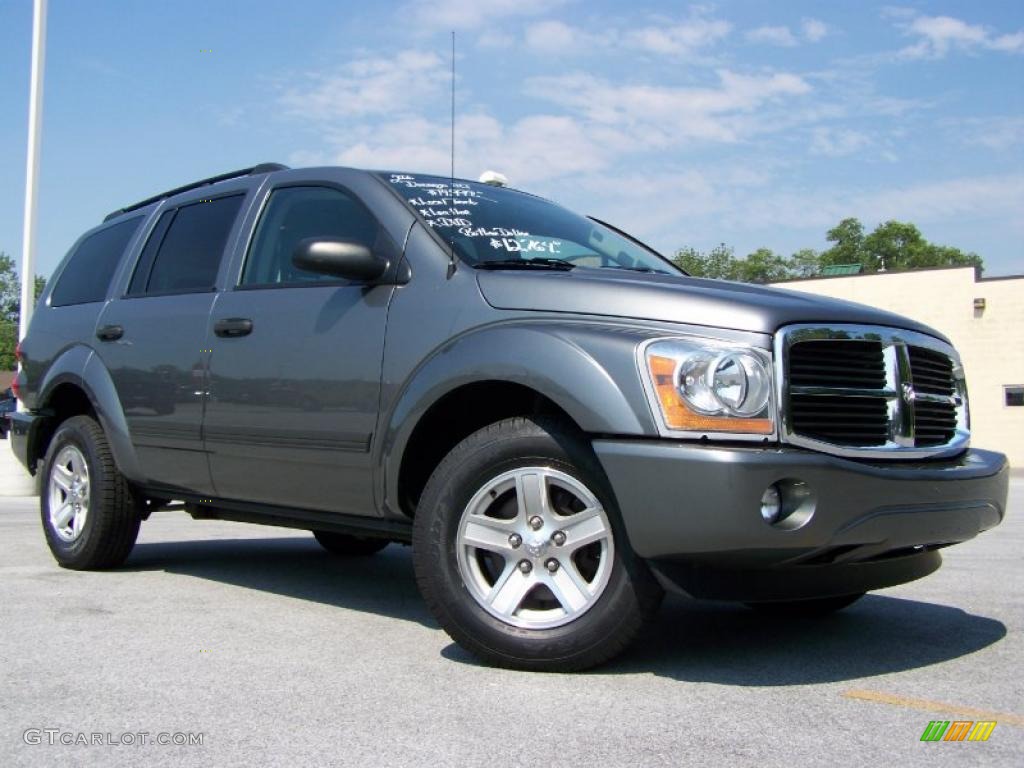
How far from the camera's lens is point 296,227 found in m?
5.13

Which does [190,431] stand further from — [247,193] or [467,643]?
[467,643]

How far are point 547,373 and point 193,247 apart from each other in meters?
2.69

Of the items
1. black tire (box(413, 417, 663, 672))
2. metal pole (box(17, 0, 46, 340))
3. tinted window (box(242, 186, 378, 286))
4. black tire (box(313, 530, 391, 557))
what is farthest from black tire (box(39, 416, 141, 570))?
metal pole (box(17, 0, 46, 340))

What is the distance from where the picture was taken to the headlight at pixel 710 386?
3473mm

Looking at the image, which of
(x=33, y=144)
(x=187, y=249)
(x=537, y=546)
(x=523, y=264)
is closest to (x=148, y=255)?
(x=187, y=249)

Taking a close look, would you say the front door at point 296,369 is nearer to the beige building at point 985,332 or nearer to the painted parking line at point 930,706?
the painted parking line at point 930,706

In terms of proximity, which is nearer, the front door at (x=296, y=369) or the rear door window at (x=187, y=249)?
the front door at (x=296, y=369)

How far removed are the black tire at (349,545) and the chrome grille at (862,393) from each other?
3733 mm

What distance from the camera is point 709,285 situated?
13.6 feet

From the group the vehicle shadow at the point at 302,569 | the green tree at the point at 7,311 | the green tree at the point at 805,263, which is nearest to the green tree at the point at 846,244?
the green tree at the point at 805,263

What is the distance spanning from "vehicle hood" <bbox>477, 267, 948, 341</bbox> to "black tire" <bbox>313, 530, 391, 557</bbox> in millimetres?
3194

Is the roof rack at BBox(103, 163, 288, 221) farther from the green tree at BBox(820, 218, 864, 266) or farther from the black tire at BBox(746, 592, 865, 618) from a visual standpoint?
the green tree at BBox(820, 218, 864, 266)

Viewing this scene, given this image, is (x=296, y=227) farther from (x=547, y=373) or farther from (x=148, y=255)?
(x=547, y=373)

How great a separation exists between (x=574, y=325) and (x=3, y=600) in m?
3.10
